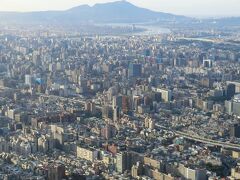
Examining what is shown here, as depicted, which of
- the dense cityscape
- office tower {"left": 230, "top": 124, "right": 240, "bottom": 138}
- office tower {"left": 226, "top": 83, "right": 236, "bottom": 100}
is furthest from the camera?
office tower {"left": 226, "top": 83, "right": 236, "bottom": 100}

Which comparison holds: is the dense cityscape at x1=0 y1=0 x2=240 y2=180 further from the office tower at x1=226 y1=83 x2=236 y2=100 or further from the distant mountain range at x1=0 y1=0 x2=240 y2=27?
the distant mountain range at x1=0 y1=0 x2=240 y2=27

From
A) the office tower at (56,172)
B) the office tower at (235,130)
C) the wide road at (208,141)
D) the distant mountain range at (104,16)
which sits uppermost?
the distant mountain range at (104,16)

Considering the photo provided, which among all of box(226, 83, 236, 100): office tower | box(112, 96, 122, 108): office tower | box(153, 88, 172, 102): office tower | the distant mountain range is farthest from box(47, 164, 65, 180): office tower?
the distant mountain range

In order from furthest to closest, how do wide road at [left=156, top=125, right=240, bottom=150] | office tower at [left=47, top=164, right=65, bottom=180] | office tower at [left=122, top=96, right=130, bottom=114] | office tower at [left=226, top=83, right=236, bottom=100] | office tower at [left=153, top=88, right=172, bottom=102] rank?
office tower at [left=226, top=83, right=236, bottom=100] → office tower at [left=153, top=88, right=172, bottom=102] → office tower at [left=122, top=96, right=130, bottom=114] → wide road at [left=156, top=125, right=240, bottom=150] → office tower at [left=47, top=164, right=65, bottom=180]

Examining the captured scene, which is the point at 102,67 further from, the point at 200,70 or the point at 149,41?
the point at 149,41

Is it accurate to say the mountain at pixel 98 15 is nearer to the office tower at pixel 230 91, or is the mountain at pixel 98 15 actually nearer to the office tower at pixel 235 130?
the office tower at pixel 230 91

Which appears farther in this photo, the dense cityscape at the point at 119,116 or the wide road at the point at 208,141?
the wide road at the point at 208,141

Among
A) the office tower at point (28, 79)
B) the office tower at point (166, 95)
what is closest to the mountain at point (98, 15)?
the office tower at point (28, 79)

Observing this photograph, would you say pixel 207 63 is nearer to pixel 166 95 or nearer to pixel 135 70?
pixel 135 70
